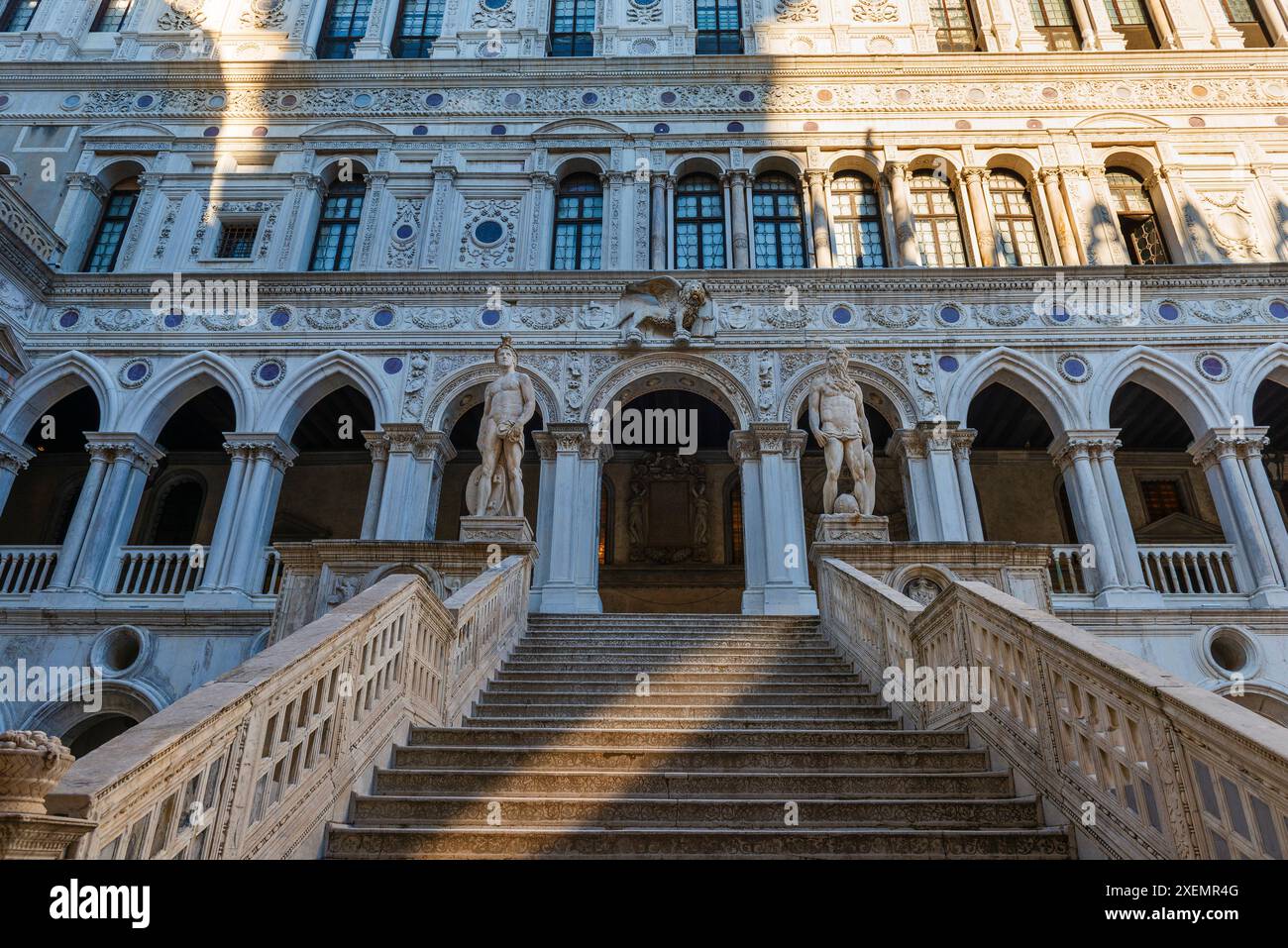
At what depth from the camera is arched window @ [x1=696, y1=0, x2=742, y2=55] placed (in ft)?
62.4

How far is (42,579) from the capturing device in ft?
44.4

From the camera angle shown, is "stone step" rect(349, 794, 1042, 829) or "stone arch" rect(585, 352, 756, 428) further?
"stone arch" rect(585, 352, 756, 428)

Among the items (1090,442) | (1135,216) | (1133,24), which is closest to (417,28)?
(1135,216)

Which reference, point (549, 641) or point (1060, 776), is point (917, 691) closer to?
point (1060, 776)

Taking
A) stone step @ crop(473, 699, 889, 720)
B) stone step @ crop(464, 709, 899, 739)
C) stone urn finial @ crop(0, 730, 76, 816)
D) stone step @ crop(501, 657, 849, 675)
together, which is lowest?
stone urn finial @ crop(0, 730, 76, 816)

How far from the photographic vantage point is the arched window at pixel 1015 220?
16406 mm

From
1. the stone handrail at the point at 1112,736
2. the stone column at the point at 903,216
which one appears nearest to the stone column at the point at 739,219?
the stone column at the point at 903,216

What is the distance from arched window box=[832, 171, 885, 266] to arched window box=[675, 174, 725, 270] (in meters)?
2.44

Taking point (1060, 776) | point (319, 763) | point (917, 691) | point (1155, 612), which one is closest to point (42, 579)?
point (319, 763)

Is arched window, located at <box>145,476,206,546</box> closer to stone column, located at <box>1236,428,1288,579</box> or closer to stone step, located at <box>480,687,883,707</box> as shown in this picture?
stone step, located at <box>480,687,883,707</box>

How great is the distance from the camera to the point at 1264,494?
13664mm

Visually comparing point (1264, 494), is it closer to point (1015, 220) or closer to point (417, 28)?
point (1015, 220)

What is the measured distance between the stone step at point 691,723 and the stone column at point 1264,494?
10.5 metres

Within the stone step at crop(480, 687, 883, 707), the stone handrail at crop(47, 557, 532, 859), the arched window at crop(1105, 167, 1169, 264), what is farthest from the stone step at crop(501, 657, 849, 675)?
the arched window at crop(1105, 167, 1169, 264)
